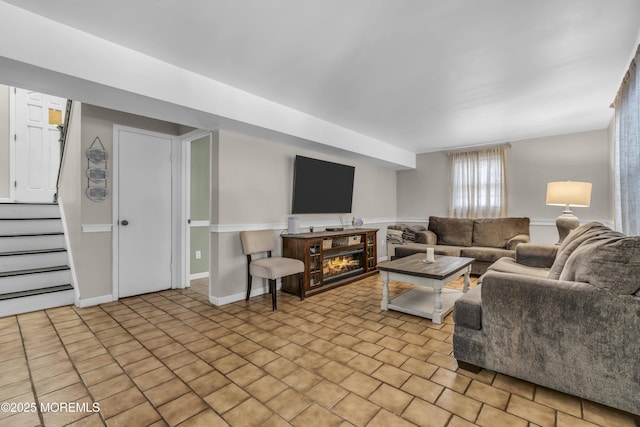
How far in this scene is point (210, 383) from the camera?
5.98ft

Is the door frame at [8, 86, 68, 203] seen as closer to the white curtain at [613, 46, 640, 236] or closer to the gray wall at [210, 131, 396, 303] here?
the gray wall at [210, 131, 396, 303]

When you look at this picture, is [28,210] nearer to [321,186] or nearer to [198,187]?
[198,187]

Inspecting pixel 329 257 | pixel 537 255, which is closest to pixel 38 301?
pixel 329 257

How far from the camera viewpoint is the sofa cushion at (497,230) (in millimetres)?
4777

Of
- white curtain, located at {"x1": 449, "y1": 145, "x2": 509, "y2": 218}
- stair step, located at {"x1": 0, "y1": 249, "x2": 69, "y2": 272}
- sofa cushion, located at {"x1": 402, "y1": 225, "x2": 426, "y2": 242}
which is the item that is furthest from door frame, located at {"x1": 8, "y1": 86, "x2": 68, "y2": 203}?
white curtain, located at {"x1": 449, "y1": 145, "x2": 509, "y2": 218}

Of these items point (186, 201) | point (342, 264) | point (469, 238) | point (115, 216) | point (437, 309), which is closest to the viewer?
point (437, 309)

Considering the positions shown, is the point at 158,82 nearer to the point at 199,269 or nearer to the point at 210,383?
the point at 210,383

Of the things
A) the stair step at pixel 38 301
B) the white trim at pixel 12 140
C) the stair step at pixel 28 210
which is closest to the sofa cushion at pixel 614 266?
the stair step at pixel 38 301

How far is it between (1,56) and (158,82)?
89cm

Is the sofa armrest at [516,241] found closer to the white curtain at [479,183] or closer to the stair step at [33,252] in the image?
the white curtain at [479,183]

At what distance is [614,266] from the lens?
1503 millimetres

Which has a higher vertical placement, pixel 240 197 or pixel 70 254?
pixel 240 197

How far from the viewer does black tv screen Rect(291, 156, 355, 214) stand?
414 cm

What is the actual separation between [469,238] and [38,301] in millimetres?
5963
